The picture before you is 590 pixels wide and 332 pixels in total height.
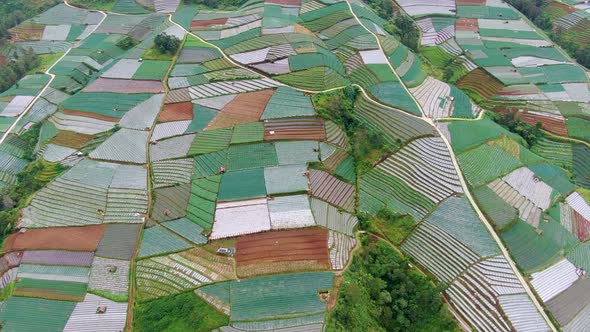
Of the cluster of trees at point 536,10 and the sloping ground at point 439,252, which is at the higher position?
the cluster of trees at point 536,10

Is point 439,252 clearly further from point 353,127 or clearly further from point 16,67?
point 16,67

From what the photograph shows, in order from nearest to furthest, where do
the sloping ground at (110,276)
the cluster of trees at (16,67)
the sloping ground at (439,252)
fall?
the sloping ground at (110,276)
the sloping ground at (439,252)
the cluster of trees at (16,67)

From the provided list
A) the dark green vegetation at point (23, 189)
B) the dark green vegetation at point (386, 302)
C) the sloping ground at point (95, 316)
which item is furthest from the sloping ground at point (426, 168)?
the dark green vegetation at point (23, 189)

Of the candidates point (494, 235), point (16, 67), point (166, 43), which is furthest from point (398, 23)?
point (16, 67)

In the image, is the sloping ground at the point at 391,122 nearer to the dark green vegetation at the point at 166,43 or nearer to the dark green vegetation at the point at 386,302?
the dark green vegetation at the point at 386,302

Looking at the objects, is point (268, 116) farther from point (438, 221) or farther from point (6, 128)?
point (6, 128)

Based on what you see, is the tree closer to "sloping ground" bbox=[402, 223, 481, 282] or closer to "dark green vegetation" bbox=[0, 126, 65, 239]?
"dark green vegetation" bbox=[0, 126, 65, 239]

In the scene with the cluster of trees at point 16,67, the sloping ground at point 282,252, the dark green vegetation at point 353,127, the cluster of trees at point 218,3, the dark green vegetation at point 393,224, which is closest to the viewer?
the sloping ground at point 282,252
